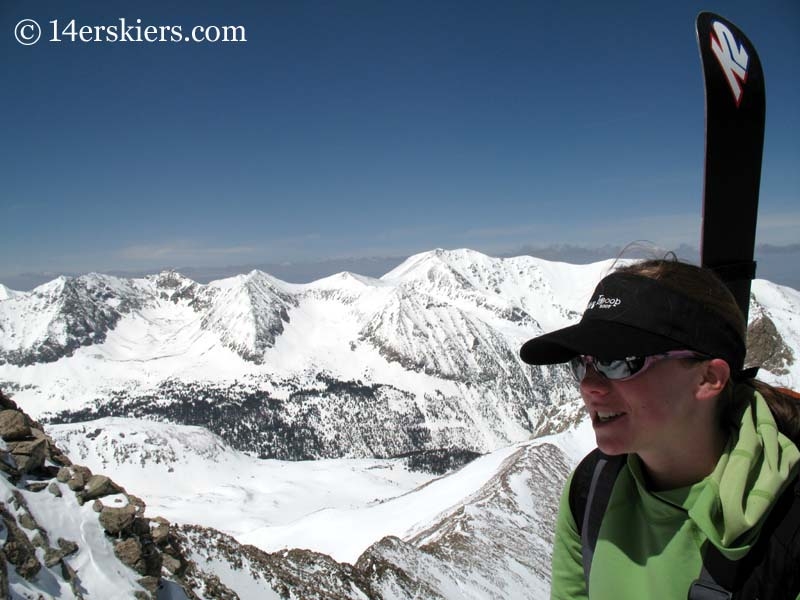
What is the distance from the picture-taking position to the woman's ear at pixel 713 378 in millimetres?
2750

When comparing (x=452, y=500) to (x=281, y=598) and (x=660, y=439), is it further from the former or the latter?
(x=660, y=439)

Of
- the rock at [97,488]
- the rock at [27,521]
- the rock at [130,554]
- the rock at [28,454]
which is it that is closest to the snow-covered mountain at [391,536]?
the rock at [130,554]

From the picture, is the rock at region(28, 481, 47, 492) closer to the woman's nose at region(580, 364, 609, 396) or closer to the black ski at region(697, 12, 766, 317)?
the woman's nose at region(580, 364, 609, 396)

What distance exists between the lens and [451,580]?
35969 mm

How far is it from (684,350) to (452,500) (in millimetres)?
77146

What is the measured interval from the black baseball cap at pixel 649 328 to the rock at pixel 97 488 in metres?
14.6

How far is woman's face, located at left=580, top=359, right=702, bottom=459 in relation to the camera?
2795 millimetres

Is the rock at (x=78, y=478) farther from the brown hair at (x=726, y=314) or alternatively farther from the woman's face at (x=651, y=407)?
the brown hair at (x=726, y=314)

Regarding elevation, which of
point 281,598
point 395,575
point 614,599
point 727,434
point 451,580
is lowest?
point 451,580

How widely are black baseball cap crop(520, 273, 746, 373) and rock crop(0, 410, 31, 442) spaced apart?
1560 cm

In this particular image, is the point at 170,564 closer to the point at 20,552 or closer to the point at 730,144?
the point at 20,552

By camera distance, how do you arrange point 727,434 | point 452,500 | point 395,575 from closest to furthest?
point 727,434 < point 395,575 < point 452,500

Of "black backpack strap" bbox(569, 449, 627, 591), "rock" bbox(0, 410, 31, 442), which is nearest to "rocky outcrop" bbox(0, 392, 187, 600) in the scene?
"rock" bbox(0, 410, 31, 442)

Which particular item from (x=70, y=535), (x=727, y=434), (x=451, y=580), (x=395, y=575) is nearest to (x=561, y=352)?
(x=727, y=434)
